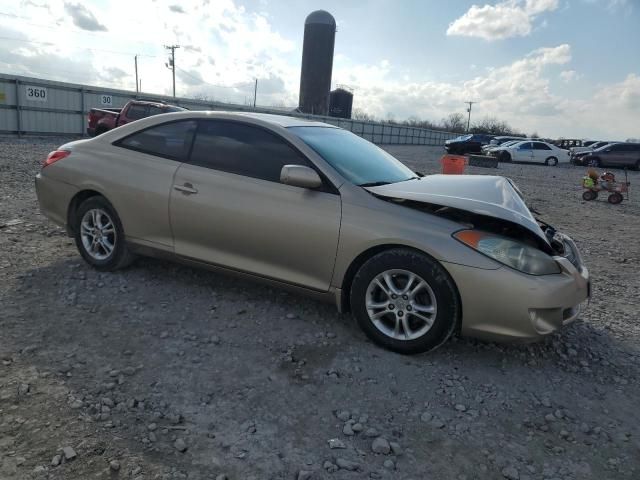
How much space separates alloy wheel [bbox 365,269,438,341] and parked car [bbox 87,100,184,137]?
1264 cm

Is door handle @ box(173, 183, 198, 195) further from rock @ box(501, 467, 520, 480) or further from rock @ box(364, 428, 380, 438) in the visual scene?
rock @ box(501, 467, 520, 480)

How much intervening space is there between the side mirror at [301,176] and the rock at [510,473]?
204cm

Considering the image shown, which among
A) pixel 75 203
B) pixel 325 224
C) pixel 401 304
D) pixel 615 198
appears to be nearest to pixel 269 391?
pixel 401 304

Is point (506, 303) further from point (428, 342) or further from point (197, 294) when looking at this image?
point (197, 294)

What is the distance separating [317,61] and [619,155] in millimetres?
22908

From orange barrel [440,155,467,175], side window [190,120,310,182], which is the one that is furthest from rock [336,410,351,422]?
orange barrel [440,155,467,175]

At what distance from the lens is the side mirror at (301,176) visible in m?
3.40

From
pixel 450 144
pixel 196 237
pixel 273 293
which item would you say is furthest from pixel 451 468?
pixel 450 144

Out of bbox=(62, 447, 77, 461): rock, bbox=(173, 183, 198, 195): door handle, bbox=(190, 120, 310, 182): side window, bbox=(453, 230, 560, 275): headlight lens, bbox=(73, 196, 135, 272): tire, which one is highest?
bbox=(190, 120, 310, 182): side window

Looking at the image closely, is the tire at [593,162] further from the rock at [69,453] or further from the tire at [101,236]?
the rock at [69,453]

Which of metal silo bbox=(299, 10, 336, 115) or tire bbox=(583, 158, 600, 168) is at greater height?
metal silo bbox=(299, 10, 336, 115)

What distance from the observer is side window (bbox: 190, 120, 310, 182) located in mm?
3672

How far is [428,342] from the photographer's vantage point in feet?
10.4

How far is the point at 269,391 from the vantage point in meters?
2.82
